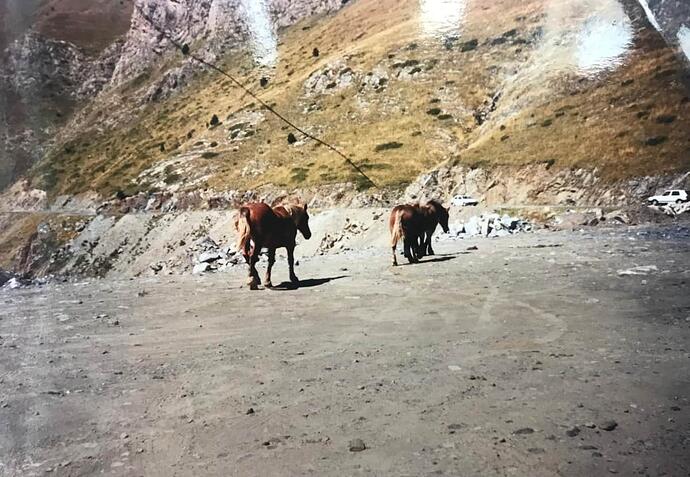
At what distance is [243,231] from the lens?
34.0 ft

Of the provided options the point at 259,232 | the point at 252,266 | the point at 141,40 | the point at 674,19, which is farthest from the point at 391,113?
the point at 141,40

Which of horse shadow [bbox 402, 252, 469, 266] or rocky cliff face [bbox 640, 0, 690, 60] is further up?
rocky cliff face [bbox 640, 0, 690, 60]

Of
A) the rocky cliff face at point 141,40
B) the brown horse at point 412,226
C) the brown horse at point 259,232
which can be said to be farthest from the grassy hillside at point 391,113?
the brown horse at point 259,232

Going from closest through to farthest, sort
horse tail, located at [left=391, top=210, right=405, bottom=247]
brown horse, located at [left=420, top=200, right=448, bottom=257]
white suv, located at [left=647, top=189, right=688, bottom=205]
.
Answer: horse tail, located at [left=391, top=210, right=405, bottom=247], brown horse, located at [left=420, top=200, right=448, bottom=257], white suv, located at [left=647, top=189, right=688, bottom=205]

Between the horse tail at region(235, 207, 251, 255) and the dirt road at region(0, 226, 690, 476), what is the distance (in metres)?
1.30

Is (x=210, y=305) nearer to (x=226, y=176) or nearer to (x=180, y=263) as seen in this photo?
(x=180, y=263)

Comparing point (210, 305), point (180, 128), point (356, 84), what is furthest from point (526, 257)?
point (180, 128)

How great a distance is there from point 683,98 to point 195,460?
1672cm

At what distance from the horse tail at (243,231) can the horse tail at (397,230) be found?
3.77m

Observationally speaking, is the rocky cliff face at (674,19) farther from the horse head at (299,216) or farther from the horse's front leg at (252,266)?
the horse's front leg at (252,266)

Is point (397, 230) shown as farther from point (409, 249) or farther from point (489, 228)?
point (489, 228)

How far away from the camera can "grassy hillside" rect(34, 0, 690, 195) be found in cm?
2556

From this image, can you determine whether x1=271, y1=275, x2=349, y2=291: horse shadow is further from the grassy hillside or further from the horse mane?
the grassy hillside

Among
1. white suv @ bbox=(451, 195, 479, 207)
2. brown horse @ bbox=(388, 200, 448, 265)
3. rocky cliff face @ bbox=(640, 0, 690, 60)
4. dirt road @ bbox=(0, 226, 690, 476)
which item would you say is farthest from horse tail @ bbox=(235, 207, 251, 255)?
white suv @ bbox=(451, 195, 479, 207)
